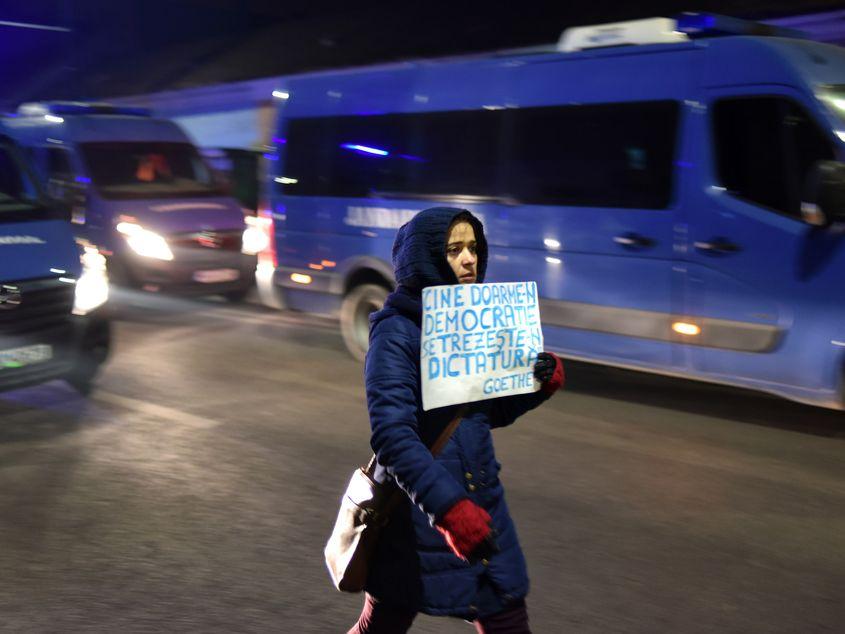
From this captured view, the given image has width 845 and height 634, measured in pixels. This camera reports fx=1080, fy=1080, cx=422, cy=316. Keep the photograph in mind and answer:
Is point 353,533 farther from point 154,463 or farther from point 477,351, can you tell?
point 154,463

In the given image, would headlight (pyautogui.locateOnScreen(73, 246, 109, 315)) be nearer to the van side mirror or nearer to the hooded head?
the van side mirror

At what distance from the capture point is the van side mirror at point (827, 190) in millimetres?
6371

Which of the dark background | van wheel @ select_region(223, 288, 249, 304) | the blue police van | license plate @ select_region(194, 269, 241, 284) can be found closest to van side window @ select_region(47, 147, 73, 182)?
license plate @ select_region(194, 269, 241, 284)

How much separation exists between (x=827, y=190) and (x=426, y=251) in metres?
4.36

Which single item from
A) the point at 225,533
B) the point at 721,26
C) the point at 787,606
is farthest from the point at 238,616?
the point at 721,26

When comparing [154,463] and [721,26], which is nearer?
[154,463]

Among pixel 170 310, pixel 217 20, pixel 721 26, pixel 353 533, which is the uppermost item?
pixel 217 20

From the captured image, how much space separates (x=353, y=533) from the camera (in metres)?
2.77

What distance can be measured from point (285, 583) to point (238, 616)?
380 mm

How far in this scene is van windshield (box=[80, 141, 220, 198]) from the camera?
43.2 ft

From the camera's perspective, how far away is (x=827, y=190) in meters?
6.39

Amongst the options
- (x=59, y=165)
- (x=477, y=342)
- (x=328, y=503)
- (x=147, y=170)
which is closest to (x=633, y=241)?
(x=328, y=503)

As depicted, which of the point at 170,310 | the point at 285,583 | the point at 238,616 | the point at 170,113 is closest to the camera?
the point at 238,616

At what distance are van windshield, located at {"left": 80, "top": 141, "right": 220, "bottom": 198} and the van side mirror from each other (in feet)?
28.6
